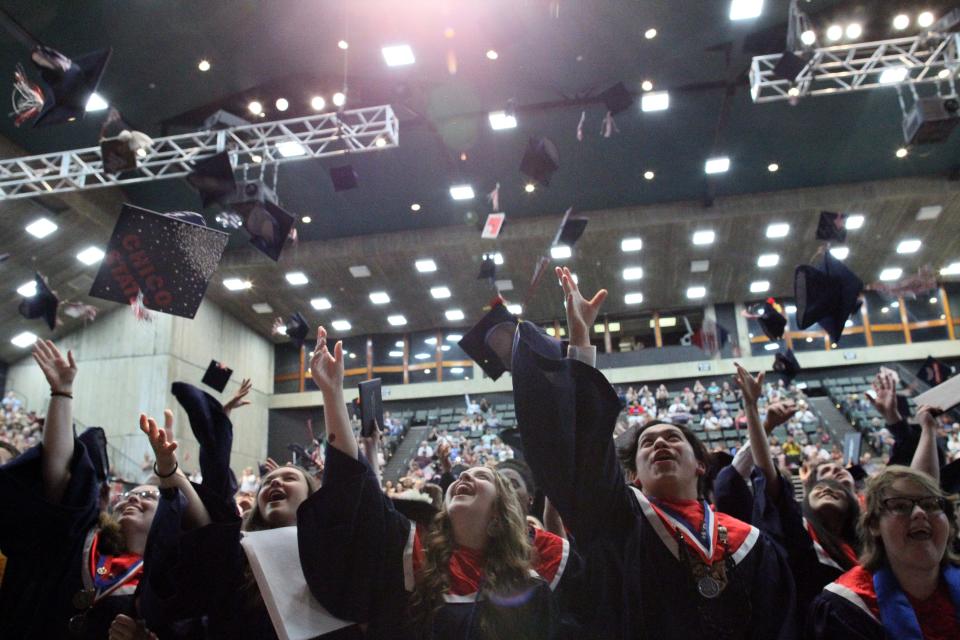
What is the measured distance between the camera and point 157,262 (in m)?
3.42

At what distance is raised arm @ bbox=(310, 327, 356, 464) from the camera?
178cm

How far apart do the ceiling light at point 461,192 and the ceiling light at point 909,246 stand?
9.44m

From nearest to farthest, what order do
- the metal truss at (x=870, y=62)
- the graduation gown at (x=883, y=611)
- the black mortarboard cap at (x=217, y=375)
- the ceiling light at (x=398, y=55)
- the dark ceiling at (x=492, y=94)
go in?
the graduation gown at (x=883, y=611), the black mortarboard cap at (x=217, y=375), the metal truss at (x=870, y=62), the dark ceiling at (x=492, y=94), the ceiling light at (x=398, y=55)

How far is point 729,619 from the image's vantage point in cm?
167

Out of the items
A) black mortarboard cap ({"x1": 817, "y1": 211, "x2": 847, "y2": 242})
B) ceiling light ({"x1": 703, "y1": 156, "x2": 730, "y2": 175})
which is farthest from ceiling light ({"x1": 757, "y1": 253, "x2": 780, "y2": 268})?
black mortarboard cap ({"x1": 817, "y1": 211, "x2": 847, "y2": 242})

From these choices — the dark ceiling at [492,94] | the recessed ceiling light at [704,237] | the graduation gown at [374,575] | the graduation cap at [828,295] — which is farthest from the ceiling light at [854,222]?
the graduation gown at [374,575]

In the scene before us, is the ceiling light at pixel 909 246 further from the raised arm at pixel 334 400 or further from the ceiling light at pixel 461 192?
the raised arm at pixel 334 400

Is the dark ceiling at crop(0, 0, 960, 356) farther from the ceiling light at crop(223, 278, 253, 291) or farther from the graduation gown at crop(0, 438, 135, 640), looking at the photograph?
the graduation gown at crop(0, 438, 135, 640)

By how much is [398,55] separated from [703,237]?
7.94 m

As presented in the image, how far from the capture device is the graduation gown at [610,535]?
61.2 inches

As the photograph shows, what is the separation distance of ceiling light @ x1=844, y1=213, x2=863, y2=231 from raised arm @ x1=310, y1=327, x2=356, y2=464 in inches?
536

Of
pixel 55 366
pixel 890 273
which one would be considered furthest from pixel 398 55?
pixel 890 273

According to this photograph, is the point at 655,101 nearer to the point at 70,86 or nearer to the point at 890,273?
the point at 70,86

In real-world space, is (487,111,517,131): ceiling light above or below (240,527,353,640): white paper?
above
